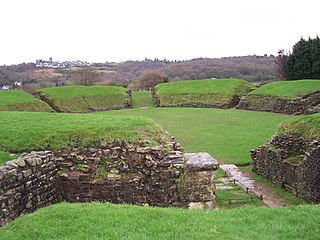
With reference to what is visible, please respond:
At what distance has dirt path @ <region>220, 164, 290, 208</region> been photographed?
36.5ft

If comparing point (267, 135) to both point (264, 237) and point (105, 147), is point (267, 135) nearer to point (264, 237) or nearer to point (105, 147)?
point (105, 147)

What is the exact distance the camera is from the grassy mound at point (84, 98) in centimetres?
4249

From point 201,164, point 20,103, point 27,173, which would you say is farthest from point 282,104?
point 27,173

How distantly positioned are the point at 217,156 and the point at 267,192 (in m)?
4.64

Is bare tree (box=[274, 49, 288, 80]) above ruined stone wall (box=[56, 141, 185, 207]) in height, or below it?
above

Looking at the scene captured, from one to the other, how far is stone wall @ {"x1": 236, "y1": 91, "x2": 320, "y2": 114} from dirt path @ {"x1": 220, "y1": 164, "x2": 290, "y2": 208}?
21.1 metres

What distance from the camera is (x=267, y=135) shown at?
2169 centimetres

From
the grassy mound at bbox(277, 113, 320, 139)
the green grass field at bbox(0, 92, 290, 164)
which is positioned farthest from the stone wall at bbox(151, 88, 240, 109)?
the grassy mound at bbox(277, 113, 320, 139)

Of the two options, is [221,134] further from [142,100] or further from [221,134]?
[142,100]

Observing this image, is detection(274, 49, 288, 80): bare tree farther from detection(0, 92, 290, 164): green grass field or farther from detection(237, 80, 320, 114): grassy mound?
detection(0, 92, 290, 164): green grass field

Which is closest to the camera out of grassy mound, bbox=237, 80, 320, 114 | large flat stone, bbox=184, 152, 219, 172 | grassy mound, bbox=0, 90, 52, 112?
large flat stone, bbox=184, 152, 219, 172

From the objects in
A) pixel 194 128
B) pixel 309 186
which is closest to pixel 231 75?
pixel 194 128

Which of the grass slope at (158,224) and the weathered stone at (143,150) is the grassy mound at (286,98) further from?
the grass slope at (158,224)

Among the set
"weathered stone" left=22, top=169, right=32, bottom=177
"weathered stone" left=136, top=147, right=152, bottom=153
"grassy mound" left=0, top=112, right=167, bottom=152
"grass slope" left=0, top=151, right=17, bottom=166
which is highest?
"grassy mound" left=0, top=112, right=167, bottom=152
